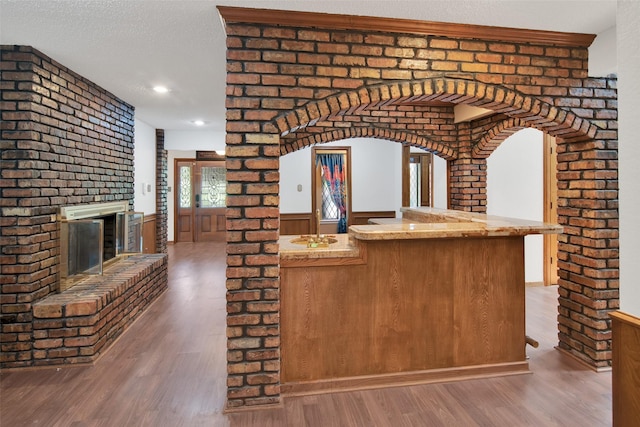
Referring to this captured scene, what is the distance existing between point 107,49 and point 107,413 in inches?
97.2

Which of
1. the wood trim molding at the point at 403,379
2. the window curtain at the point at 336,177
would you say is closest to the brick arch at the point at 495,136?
the wood trim molding at the point at 403,379

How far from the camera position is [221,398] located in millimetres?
2354

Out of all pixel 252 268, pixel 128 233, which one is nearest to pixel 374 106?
pixel 252 268

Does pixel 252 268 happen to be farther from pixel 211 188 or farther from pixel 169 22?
pixel 211 188

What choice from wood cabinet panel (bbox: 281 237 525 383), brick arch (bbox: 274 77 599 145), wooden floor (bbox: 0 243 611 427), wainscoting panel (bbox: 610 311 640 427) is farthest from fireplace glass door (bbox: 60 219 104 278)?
wainscoting panel (bbox: 610 311 640 427)

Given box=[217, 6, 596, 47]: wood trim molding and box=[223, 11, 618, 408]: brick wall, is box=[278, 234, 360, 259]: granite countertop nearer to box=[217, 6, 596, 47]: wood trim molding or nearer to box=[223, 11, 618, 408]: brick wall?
box=[223, 11, 618, 408]: brick wall

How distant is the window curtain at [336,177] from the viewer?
25.4ft

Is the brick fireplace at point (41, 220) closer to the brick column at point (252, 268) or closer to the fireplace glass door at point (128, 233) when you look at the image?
the fireplace glass door at point (128, 233)

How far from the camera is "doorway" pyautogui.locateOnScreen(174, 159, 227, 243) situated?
9.15m

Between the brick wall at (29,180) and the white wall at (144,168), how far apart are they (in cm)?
204

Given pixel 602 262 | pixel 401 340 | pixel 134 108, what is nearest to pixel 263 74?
pixel 401 340

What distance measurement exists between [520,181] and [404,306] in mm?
3499

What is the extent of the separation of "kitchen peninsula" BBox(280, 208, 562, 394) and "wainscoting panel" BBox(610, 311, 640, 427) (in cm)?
123

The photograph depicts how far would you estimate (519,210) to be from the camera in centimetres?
511
